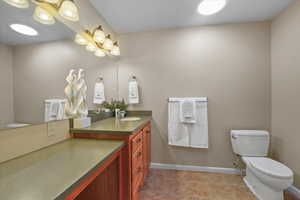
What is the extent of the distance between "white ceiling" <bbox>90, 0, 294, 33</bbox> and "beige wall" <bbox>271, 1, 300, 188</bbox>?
24cm

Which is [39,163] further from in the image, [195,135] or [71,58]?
[195,135]

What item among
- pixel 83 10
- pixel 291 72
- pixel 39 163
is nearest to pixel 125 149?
pixel 39 163

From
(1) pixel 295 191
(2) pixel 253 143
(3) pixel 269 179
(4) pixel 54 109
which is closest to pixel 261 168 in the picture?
(3) pixel 269 179

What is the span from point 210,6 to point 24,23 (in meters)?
1.91

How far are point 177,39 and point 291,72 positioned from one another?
59.4 inches

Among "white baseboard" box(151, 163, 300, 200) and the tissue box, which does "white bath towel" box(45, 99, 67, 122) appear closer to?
the tissue box

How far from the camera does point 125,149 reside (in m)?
1.15

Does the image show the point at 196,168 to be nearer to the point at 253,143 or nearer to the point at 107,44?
the point at 253,143

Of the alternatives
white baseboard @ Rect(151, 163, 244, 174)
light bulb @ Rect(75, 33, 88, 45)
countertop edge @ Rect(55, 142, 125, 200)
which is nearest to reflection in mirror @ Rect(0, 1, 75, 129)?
light bulb @ Rect(75, 33, 88, 45)

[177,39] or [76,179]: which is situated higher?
[177,39]

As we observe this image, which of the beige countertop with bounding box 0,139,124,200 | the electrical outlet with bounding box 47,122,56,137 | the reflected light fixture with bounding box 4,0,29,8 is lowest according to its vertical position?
the beige countertop with bounding box 0,139,124,200

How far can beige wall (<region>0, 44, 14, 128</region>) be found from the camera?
2.64 feet

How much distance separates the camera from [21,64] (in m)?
0.91

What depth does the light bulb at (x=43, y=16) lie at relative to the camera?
980 mm
